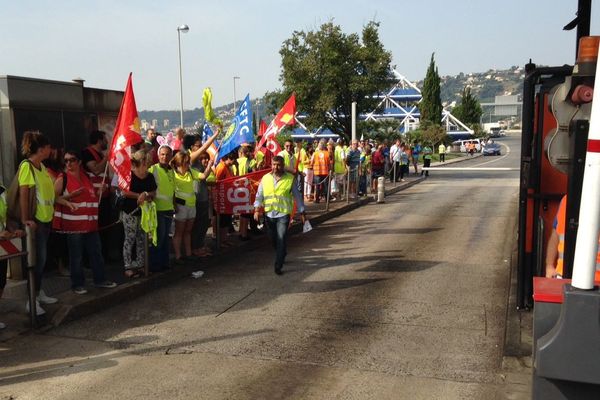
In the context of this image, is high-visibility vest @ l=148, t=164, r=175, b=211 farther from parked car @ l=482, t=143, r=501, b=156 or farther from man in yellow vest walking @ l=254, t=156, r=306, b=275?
parked car @ l=482, t=143, r=501, b=156

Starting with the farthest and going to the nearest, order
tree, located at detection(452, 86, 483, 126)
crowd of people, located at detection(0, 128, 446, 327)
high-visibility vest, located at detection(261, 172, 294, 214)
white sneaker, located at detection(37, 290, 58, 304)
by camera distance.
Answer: tree, located at detection(452, 86, 483, 126) < high-visibility vest, located at detection(261, 172, 294, 214) < white sneaker, located at detection(37, 290, 58, 304) < crowd of people, located at detection(0, 128, 446, 327)

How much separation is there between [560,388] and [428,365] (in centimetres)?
259

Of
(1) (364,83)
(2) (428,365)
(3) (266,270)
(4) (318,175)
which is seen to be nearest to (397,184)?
(1) (364,83)

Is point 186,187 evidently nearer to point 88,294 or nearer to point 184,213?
point 184,213

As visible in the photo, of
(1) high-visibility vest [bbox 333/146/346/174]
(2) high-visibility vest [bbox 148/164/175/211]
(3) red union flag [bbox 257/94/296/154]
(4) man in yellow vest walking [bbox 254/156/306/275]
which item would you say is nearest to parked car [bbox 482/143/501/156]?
(1) high-visibility vest [bbox 333/146/346/174]

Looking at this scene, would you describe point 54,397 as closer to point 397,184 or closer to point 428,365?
point 428,365

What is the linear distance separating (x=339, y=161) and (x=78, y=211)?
11.6 m

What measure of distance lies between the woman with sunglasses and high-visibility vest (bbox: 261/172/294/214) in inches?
102

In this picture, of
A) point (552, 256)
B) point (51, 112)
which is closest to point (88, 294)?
point (51, 112)

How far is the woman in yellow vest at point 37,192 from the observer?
6402 mm

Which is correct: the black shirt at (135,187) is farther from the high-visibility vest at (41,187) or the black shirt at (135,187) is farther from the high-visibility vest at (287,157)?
the high-visibility vest at (287,157)

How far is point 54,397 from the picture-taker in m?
4.80

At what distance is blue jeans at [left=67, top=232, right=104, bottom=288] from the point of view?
23.8ft

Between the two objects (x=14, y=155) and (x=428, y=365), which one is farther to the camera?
(x=14, y=155)
